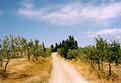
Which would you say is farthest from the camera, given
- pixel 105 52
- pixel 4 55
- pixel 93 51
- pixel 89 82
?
pixel 4 55

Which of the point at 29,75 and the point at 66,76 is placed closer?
the point at 66,76

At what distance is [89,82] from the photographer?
3153 cm

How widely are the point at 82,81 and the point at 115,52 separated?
11.5 metres

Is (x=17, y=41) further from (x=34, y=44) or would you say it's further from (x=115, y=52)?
(x=34, y=44)

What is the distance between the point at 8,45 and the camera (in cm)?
4800

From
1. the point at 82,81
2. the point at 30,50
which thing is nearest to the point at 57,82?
the point at 82,81

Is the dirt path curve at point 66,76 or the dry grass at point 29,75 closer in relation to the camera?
the dirt path curve at point 66,76

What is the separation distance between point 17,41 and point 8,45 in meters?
2.77

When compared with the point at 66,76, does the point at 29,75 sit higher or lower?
lower

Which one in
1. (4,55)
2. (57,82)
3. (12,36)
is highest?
(12,36)

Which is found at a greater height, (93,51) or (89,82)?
(93,51)

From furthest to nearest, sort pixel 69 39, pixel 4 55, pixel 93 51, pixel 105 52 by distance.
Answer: pixel 69 39 < pixel 4 55 < pixel 93 51 < pixel 105 52

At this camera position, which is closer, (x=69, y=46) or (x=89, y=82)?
(x=89, y=82)

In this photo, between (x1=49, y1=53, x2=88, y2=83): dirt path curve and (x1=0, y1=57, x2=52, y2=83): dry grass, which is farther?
(x1=0, y1=57, x2=52, y2=83): dry grass
